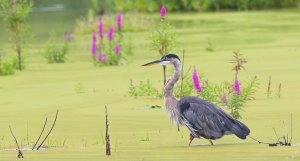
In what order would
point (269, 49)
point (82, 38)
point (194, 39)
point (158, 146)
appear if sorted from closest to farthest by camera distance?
point (158, 146), point (269, 49), point (194, 39), point (82, 38)

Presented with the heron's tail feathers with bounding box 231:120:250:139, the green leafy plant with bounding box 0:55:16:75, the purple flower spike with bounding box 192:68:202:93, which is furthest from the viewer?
the green leafy plant with bounding box 0:55:16:75

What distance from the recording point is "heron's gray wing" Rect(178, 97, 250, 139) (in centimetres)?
766

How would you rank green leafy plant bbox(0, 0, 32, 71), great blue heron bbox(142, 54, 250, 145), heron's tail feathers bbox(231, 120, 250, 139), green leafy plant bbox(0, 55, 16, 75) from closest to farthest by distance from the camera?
heron's tail feathers bbox(231, 120, 250, 139) → great blue heron bbox(142, 54, 250, 145) → green leafy plant bbox(0, 55, 16, 75) → green leafy plant bbox(0, 0, 32, 71)

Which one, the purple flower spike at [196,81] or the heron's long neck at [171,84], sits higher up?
the heron's long neck at [171,84]

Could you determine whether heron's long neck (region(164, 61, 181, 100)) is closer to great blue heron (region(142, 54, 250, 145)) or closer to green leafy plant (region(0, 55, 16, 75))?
great blue heron (region(142, 54, 250, 145))

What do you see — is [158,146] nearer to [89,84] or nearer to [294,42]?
[89,84]

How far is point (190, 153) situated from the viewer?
24.0 feet

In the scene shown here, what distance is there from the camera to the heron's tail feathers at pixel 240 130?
7.53 m

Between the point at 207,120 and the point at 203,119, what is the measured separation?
0.05 meters

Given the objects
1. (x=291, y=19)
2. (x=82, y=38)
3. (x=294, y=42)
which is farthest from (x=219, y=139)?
(x=291, y=19)

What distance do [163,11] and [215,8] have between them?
75.5ft

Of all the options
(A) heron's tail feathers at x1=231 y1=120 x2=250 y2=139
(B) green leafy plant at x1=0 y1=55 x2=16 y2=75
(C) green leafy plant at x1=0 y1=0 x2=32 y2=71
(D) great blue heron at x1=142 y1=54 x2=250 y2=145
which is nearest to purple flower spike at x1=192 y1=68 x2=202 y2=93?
(D) great blue heron at x1=142 y1=54 x2=250 y2=145

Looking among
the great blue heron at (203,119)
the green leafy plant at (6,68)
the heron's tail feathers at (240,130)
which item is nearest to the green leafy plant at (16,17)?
the green leafy plant at (6,68)

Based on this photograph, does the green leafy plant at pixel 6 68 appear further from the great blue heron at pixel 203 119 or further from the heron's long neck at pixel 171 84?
the great blue heron at pixel 203 119
